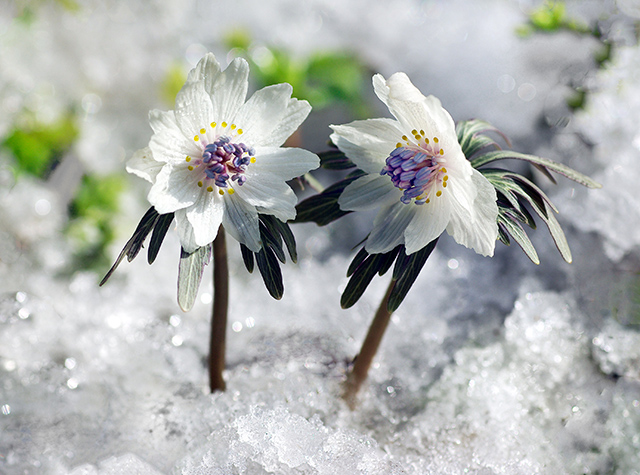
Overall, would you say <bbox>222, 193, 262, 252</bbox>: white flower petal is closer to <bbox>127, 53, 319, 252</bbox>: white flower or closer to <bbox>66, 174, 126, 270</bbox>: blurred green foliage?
<bbox>127, 53, 319, 252</bbox>: white flower

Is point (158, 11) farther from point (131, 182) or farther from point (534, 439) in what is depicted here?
point (534, 439)

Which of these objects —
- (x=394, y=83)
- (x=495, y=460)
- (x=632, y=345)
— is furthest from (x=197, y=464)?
(x=632, y=345)

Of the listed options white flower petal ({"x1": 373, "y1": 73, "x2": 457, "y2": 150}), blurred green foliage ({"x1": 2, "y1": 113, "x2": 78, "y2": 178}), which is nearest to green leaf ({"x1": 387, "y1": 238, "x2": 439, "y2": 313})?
white flower petal ({"x1": 373, "y1": 73, "x2": 457, "y2": 150})

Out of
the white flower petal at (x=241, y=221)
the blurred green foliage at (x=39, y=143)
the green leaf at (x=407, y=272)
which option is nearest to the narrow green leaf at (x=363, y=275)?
the green leaf at (x=407, y=272)

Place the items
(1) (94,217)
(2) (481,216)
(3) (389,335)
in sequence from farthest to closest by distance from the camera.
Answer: (1) (94,217) < (3) (389,335) < (2) (481,216)

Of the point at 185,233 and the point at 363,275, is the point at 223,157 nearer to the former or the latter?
the point at 185,233

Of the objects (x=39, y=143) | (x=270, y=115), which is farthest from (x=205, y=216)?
(x=39, y=143)
